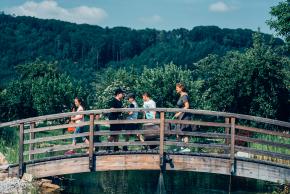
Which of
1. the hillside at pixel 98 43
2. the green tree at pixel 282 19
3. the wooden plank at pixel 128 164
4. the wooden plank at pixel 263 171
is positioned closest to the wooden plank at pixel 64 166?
the wooden plank at pixel 128 164

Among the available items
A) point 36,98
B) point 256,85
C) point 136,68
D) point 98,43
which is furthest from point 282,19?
point 98,43

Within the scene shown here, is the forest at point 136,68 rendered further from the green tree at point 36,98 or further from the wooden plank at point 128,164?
the wooden plank at point 128,164

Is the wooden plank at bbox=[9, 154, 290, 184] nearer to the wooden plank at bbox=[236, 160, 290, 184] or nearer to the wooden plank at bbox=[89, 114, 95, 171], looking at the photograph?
the wooden plank at bbox=[89, 114, 95, 171]

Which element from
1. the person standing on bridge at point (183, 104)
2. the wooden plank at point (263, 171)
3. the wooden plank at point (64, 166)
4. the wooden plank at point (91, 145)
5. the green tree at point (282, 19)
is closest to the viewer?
the wooden plank at point (263, 171)

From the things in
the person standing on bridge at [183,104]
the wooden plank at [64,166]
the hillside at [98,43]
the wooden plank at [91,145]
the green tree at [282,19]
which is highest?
the hillside at [98,43]

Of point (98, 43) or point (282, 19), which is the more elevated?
point (98, 43)

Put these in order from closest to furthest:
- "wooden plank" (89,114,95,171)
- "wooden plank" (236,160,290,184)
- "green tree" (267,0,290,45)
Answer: "wooden plank" (236,160,290,184) → "wooden plank" (89,114,95,171) → "green tree" (267,0,290,45)

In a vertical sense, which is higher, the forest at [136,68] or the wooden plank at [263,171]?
the forest at [136,68]

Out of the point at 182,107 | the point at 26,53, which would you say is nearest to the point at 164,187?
the point at 182,107

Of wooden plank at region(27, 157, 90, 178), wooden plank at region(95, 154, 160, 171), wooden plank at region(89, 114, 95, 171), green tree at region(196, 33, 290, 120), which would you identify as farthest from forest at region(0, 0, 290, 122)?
wooden plank at region(27, 157, 90, 178)

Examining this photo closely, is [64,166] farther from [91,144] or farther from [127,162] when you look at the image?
[127,162]

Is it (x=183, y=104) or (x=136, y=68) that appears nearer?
(x=183, y=104)

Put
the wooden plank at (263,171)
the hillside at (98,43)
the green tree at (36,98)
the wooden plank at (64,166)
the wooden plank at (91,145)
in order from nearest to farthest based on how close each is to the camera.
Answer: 1. the wooden plank at (263,171)
2. the wooden plank at (91,145)
3. the wooden plank at (64,166)
4. the green tree at (36,98)
5. the hillside at (98,43)

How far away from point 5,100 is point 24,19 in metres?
106
